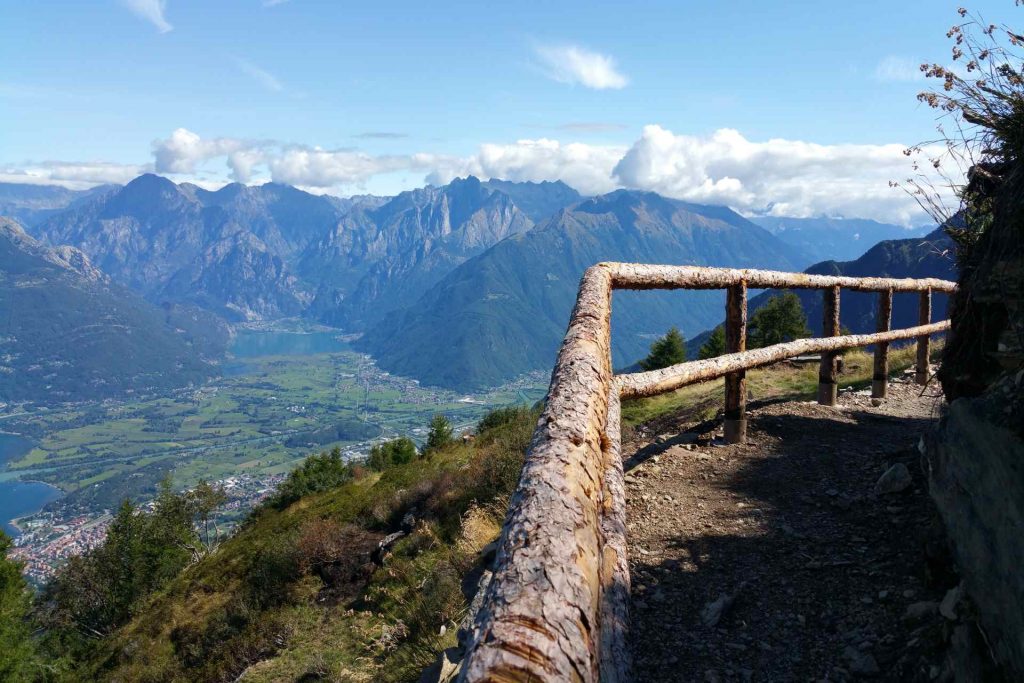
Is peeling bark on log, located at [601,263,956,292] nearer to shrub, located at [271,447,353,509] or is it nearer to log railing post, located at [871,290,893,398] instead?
log railing post, located at [871,290,893,398]

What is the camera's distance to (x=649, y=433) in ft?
31.2

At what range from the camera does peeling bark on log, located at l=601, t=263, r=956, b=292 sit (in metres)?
4.54

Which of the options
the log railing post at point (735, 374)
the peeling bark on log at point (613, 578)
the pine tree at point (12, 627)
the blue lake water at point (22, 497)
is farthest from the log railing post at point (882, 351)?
the blue lake water at point (22, 497)

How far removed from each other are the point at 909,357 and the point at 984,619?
56.4 ft

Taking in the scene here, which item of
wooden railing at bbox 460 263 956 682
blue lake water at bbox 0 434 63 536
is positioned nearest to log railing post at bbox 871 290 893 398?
wooden railing at bbox 460 263 956 682

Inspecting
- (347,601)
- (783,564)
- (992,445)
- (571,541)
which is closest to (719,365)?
(783,564)

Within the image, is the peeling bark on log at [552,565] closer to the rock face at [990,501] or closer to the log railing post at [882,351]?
the rock face at [990,501]

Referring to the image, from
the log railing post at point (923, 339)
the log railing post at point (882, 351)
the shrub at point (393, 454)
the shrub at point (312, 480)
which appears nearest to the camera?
the log railing post at point (882, 351)

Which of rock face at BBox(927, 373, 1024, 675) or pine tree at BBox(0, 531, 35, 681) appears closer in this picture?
rock face at BBox(927, 373, 1024, 675)

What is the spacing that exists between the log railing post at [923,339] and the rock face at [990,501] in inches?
374

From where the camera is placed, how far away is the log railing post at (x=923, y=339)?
1102 cm

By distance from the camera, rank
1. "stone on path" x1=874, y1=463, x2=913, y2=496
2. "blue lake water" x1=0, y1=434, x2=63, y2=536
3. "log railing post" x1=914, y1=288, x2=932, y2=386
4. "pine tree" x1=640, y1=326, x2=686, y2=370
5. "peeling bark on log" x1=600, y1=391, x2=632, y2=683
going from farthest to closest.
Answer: "blue lake water" x1=0, y1=434, x2=63, y2=536, "pine tree" x1=640, y1=326, x2=686, y2=370, "log railing post" x1=914, y1=288, x2=932, y2=386, "stone on path" x1=874, y1=463, x2=913, y2=496, "peeling bark on log" x1=600, y1=391, x2=632, y2=683

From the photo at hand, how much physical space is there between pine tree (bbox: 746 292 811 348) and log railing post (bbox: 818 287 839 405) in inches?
1271

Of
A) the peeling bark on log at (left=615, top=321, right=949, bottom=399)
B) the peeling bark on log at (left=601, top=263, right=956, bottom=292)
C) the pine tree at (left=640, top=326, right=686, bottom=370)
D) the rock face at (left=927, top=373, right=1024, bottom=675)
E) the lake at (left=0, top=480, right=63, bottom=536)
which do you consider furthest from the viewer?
the lake at (left=0, top=480, right=63, bottom=536)
